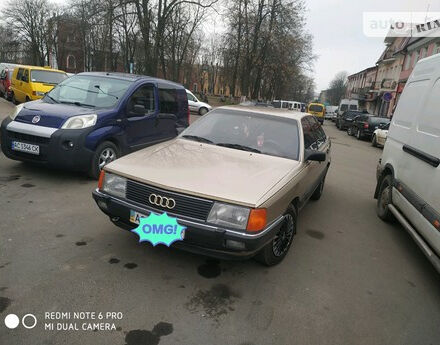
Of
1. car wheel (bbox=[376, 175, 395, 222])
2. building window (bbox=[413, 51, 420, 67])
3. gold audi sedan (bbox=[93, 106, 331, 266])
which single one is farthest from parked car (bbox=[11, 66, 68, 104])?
building window (bbox=[413, 51, 420, 67])

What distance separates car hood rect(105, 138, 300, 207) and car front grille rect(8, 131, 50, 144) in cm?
226

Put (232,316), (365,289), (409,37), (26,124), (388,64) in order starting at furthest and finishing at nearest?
(388,64), (409,37), (26,124), (365,289), (232,316)

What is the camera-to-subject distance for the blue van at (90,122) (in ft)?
17.6

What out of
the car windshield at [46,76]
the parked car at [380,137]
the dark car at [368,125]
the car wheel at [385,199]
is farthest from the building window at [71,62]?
the car wheel at [385,199]

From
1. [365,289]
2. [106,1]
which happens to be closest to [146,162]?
[365,289]

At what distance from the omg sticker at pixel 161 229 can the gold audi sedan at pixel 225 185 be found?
51 millimetres

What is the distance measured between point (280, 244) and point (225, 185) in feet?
3.60

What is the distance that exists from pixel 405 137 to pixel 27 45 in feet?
206

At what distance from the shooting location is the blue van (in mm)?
5352

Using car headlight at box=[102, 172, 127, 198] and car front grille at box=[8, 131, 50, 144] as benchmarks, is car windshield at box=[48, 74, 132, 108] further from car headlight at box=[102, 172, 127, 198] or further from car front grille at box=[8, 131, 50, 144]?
car headlight at box=[102, 172, 127, 198]

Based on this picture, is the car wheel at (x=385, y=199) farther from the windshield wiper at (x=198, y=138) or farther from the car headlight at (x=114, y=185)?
the car headlight at (x=114, y=185)

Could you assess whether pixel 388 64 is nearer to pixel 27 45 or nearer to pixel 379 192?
pixel 379 192

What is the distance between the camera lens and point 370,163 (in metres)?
11.8

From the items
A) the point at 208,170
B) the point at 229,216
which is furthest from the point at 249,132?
the point at 229,216
